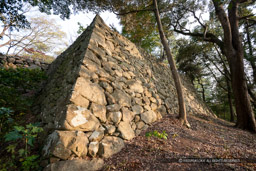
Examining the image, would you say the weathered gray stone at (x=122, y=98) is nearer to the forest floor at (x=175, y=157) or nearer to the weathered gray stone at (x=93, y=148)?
the forest floor at (x=175, y=157)

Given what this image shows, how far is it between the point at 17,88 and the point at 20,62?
2546 millimetres

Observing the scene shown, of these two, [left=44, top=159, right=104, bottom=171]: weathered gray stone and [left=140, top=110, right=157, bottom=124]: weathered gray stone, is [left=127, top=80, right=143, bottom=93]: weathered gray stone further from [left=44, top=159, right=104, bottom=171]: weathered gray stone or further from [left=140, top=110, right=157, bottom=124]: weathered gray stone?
[left=44, top=159, right=104, bottom=171]: weathered gray stone

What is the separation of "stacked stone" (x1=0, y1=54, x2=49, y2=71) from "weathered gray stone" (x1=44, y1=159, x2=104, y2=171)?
5.68 metres

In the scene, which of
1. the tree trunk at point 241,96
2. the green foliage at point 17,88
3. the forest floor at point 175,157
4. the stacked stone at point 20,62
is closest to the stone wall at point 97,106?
the forest floor at point 175,157

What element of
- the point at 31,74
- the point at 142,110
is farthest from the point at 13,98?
the point at 142,110

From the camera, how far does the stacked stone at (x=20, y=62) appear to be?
16.1 ft

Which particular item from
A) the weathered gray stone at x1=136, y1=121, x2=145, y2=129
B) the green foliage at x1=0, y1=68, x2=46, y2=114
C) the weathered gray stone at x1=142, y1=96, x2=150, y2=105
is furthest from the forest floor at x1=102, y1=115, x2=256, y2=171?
the green foliage at x1=0, y1=68, x2=46, y2=114

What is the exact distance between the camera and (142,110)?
10.6ft

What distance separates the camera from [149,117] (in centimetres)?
326

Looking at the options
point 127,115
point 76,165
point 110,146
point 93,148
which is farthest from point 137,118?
point 76,165

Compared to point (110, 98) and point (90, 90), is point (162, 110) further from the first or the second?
point (90, 90)

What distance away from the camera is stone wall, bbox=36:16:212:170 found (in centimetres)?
179

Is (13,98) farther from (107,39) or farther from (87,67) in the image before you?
(107,39)

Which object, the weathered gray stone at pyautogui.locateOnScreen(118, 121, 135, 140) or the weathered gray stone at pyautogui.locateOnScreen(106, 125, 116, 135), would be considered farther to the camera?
the weathered gray stone at pyautogui.locateOnScreen(118, 121, 135, 140)
